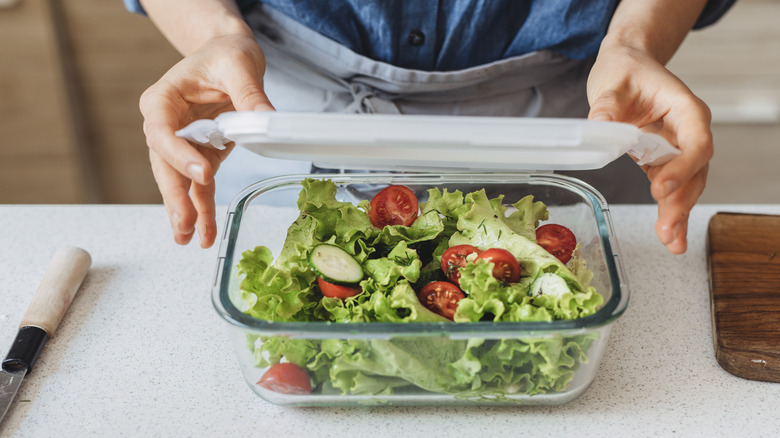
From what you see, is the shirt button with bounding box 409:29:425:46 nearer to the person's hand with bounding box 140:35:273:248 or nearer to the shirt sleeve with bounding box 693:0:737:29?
the person's hand with bounding box 140:35:273:248

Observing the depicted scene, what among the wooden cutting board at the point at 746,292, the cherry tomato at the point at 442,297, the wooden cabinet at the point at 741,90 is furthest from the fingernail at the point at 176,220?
the wooden cabinet at the point at 741,90

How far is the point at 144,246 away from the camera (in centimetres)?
108

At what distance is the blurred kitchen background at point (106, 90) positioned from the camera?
222cm

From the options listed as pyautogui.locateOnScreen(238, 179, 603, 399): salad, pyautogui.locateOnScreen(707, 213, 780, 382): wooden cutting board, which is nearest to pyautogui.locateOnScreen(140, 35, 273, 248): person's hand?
pyautogui.locateOnScreen(238, 179, 603, 399): salad

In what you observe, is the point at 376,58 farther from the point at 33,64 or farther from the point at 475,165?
the point at 33,64

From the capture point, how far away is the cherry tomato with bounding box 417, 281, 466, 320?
0.77 meters

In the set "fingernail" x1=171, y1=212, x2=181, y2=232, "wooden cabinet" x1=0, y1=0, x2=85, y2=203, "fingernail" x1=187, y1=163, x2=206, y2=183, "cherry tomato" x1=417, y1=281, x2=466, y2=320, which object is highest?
"fingernail" x1=187, y1=163, x2=206, y2=183

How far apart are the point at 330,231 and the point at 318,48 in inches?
15.4

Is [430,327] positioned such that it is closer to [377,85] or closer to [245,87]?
[245,87]

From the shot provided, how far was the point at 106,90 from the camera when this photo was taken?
2379 millimetres

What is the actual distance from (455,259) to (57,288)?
53 centimetres

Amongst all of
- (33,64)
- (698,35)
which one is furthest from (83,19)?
(698,35)

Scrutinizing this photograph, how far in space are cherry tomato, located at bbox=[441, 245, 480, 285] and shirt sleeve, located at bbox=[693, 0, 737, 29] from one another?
30.2 inches

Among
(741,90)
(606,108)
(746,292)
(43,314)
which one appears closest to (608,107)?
(606,108)
